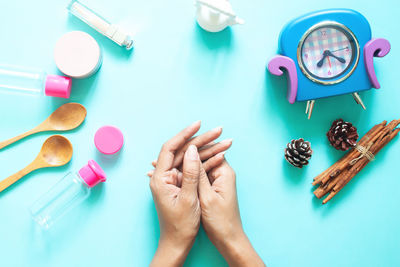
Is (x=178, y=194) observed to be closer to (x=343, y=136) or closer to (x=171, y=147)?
(x=171, y=147)

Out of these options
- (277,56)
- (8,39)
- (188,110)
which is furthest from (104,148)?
(277,56)

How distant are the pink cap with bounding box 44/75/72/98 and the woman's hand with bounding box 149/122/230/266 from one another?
0.31m

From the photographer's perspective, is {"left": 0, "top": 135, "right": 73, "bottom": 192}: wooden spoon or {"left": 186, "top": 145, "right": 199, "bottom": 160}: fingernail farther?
{"left": 0, "top": 135, "right": 73, "bottom": 192}: wooden spoon

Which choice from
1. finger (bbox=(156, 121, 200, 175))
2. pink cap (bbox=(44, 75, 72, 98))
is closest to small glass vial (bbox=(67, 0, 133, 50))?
pink cap (bbox=(44, 75, 72, 98))

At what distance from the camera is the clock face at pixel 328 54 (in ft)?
2.88

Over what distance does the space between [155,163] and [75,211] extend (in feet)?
0.92

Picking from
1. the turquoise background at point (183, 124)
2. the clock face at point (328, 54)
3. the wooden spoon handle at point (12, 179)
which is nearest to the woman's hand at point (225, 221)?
the turquoise background at point (183, 124)

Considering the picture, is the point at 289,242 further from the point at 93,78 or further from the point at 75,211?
the point at 93,78

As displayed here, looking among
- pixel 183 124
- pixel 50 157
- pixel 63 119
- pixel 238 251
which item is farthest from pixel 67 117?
pixel 238 251

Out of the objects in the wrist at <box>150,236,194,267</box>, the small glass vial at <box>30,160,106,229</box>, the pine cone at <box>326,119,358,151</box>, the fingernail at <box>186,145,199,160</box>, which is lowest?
the small glass vial at <box>30,160,106,229</box>

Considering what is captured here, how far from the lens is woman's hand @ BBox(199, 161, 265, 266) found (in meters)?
0.83

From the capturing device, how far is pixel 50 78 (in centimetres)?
88

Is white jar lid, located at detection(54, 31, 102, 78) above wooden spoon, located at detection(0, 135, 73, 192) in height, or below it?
above

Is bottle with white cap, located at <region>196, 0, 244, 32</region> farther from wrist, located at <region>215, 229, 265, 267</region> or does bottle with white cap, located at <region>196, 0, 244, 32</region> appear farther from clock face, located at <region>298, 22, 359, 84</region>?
wrist, located at <region>215, 229, 265, 267</region>
